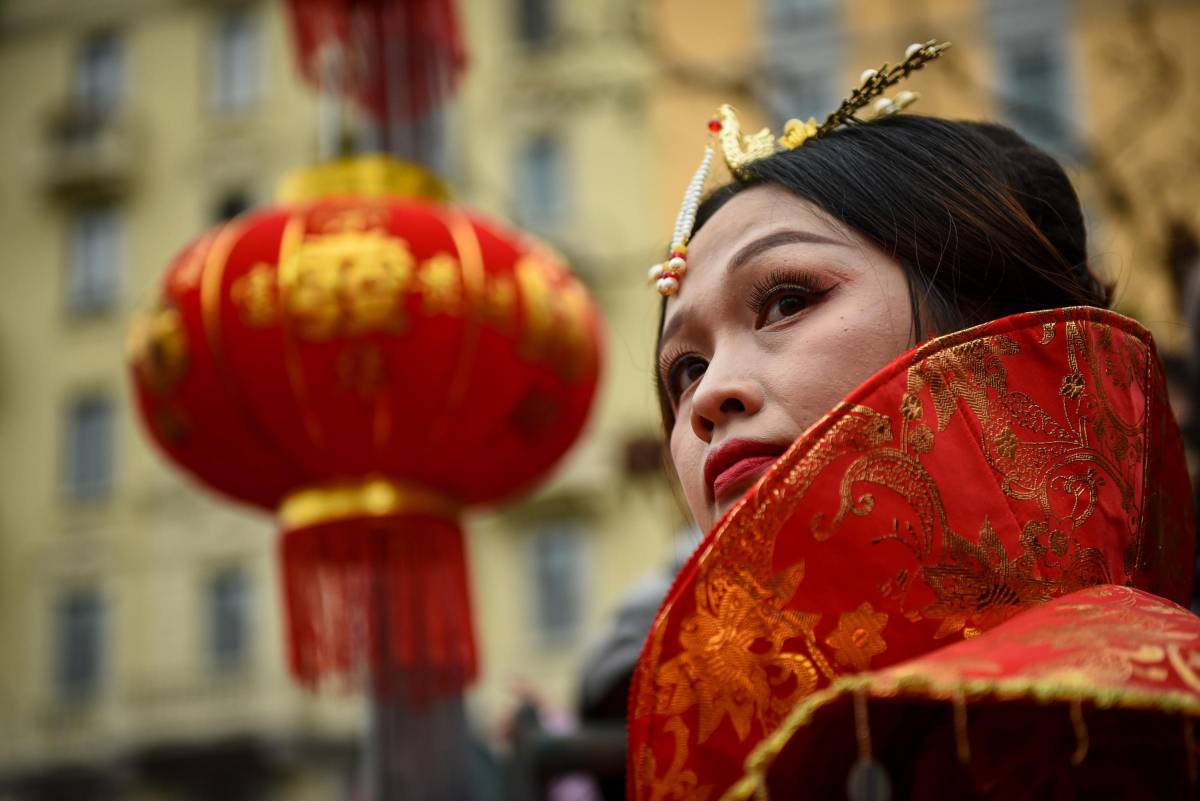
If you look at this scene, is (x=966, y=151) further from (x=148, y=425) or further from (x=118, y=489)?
(x=118, y=489)

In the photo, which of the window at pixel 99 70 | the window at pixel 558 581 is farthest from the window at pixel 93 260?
the window at pixel 558 581

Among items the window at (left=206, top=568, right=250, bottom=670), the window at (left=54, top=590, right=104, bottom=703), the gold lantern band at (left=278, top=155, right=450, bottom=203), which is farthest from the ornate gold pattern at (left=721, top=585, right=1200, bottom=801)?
the window at (left=54, top=590, right=104, bottom=703)

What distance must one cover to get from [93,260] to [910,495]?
50.7ft

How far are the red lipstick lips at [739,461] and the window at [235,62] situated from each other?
14920mm

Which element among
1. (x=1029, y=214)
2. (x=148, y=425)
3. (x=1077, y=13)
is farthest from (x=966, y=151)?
(x=1077, y=13)

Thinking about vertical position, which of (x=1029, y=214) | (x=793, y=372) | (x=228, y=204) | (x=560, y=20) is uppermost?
(x=560, y=20)

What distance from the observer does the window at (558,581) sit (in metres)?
13.0

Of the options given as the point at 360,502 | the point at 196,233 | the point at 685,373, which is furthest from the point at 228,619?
the point at 685,373

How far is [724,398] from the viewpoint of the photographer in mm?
1134

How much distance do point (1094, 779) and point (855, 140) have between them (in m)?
0.59

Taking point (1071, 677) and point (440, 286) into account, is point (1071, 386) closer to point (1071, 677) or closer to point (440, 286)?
point (1071, 677)

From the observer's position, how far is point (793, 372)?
1116 millimetres

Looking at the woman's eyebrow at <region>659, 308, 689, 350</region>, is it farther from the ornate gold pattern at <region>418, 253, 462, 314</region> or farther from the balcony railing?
the balcony railing

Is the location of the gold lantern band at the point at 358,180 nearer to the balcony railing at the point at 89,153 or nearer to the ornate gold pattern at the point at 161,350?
the ornate gold pattern at the point at 161,350
